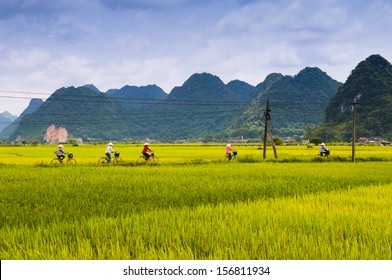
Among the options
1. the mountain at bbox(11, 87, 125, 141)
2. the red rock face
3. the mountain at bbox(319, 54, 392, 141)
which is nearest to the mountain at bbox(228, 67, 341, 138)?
the mountain at bbox(319, 54, 392, 141)

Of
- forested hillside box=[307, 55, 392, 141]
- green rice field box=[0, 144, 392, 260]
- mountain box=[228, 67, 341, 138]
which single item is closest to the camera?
green rice field box=[0, 144, 392, 260]

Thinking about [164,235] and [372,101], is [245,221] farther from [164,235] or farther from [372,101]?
[372,101]

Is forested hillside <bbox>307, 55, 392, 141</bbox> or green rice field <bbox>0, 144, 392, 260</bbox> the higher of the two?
forested hillside <bbox>307, 55, 392, 141</bbox>

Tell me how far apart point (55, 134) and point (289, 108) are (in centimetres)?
10022

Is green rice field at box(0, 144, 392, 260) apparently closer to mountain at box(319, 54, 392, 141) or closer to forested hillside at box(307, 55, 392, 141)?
mountain at box(319, 54, 392, 141)

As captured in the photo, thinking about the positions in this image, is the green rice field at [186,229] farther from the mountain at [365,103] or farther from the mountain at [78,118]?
the mountain at [78,118]

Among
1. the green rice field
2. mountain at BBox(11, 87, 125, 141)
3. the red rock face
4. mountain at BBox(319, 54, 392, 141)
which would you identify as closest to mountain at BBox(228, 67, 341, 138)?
mountain at BBox(319, 54, 392, 141)

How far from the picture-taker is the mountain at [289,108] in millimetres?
150250

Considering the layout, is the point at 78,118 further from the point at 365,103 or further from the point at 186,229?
the point at 186,229

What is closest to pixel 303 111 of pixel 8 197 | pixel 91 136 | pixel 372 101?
pixel 372 101

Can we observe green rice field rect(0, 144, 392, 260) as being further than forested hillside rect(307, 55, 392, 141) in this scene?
No

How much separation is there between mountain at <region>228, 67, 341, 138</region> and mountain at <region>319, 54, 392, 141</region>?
27.3 m

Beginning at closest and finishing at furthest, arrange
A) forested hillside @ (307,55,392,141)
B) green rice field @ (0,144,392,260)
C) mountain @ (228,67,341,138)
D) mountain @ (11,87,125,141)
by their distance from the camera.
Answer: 1. green rice field @ (0,144,392,260)
2. forested hillside @ (307,55,392,141)
3. mountain @ (228,67,341,138)
4. mountain @ (11,87,125,141)

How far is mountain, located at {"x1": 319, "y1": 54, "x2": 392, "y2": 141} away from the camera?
9719 centimetres
